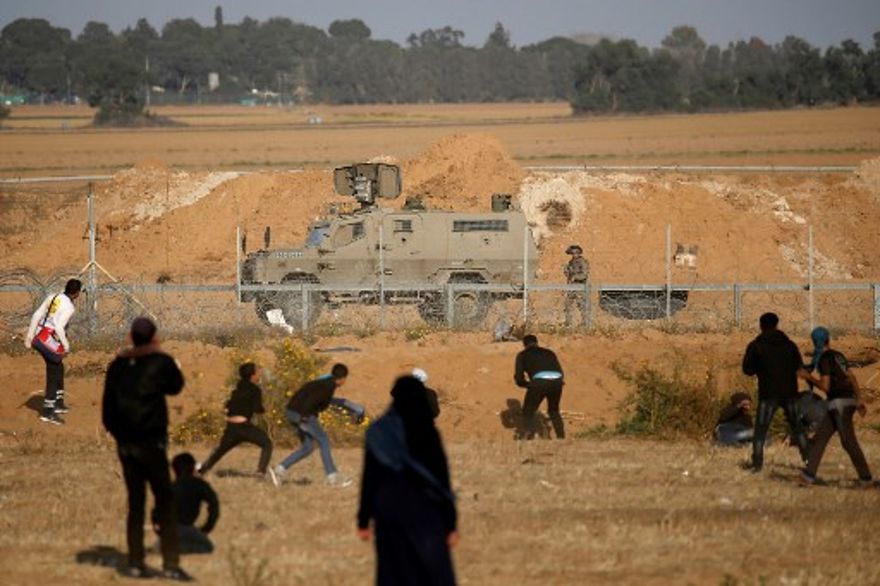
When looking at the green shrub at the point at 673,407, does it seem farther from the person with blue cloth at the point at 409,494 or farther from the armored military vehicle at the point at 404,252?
the person with blue cloth at the point at 409,494

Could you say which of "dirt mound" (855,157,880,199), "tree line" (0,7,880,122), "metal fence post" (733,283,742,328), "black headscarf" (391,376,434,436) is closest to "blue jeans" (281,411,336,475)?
"black headscarf" (391,376,434,436)

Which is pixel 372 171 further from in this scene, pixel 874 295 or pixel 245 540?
pixel 245 540

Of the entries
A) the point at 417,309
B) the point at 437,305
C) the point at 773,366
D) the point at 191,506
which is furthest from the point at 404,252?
the point at 191,506

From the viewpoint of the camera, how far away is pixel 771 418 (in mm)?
16750

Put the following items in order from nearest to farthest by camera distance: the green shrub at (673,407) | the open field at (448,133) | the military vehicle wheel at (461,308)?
the green shrub at (673,407) < the military vehicle wheel at (461,308) < the open field at (448,133)

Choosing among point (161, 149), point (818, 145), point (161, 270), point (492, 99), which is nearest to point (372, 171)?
point (161, 270)

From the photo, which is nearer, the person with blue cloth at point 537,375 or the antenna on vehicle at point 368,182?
the person with blue cloth at point 537,375

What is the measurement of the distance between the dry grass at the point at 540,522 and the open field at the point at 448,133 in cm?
4410

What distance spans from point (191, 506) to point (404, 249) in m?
17.4

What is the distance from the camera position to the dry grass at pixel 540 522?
41.5 feet

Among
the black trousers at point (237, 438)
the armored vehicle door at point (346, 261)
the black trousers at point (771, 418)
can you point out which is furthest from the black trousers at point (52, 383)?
the armored vehicle door at point (346, 261)

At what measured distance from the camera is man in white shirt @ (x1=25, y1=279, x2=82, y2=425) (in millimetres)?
20469

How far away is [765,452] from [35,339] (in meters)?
8.47

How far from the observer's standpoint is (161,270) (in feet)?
128
